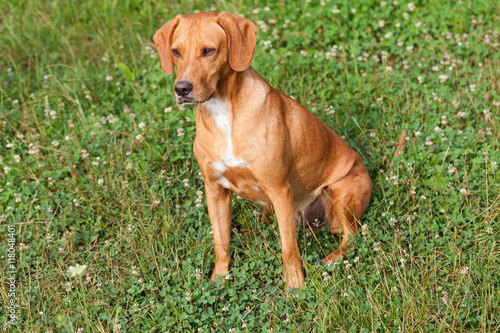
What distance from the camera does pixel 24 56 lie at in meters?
6.51

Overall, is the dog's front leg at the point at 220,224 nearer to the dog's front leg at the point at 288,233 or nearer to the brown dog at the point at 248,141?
the brown dog at the point at 248,141

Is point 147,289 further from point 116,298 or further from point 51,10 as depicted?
point 51,10

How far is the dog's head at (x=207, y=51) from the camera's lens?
127 inches

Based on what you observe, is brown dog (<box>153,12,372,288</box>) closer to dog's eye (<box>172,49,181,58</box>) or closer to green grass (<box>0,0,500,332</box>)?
dog's eye (<box>172,49,181,58</box>)

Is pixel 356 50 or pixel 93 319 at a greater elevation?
pixel 356 50

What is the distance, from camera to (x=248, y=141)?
350 cm

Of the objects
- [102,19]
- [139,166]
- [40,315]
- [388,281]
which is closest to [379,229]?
[388,281]

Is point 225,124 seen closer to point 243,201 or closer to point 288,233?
point 288,233

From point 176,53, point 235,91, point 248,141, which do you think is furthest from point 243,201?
point 176,53

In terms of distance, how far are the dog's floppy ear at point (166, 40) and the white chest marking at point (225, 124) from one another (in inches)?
14.2

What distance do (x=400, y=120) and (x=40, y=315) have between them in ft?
11.9

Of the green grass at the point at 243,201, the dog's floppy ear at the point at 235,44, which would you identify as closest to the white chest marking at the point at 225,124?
the dog's floppy ear at the point at 235,44

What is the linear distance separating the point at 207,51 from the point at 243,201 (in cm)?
157

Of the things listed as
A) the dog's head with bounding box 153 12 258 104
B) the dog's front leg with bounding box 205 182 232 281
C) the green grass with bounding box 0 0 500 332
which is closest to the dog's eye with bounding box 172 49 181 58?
the dog's head with bounding box 153 12 258 104
